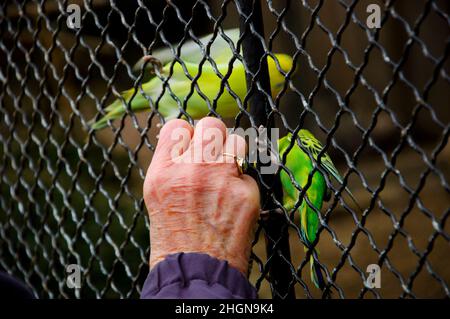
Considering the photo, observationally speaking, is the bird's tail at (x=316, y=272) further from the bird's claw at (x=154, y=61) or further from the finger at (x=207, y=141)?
the bird's claw at (x=154, y=61)

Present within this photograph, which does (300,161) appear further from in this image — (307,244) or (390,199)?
(390,199)

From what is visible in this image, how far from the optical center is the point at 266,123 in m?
1.48

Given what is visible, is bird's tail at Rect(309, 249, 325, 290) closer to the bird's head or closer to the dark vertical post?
the dark vertical post

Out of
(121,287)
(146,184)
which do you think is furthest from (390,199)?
(146,184)

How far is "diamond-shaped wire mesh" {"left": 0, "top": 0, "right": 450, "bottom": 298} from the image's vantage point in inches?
54.2

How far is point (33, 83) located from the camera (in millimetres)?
3047

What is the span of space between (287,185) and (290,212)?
0.21 feet

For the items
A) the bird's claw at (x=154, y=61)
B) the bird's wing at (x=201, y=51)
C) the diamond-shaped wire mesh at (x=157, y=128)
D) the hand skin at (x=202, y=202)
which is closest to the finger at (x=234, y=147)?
the hand skin at (x=202, y=202)

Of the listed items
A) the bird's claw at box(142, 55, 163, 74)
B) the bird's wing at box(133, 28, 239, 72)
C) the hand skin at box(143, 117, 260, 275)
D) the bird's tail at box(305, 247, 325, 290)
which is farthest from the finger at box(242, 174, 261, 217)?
the bird's claw at box(142, 55, 163, 74)

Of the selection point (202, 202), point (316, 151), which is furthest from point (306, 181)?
point (202, 202)

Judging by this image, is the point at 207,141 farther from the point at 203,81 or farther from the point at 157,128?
the point at 157,128

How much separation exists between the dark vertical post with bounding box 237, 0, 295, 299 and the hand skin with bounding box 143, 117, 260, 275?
21 cm

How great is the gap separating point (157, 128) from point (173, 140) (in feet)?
3.63

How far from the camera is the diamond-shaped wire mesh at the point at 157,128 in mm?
1377
